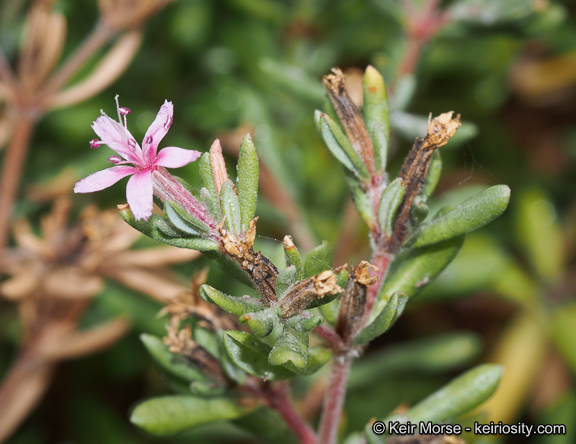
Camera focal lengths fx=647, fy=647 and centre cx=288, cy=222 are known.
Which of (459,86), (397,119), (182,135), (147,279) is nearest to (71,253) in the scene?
(147,279)

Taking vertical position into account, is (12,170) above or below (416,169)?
above

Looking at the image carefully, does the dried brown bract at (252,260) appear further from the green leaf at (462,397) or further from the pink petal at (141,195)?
the green leaf at (462,397)

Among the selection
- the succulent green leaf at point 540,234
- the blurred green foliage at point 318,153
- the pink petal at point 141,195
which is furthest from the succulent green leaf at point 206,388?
the succulent green leaf at point 540,234

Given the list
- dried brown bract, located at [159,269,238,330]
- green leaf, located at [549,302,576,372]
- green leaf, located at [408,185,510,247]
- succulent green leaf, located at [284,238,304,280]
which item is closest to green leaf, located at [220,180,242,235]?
succulent green leaf, located at [284,238,304,280]

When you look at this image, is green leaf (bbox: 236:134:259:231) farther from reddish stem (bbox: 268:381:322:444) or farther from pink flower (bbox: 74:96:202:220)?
reddish stem (bbox: 268:381:322:444)

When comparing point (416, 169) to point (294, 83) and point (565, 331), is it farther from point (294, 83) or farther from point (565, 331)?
point (565, 331)

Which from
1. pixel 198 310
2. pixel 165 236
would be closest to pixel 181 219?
pixel 165 236
